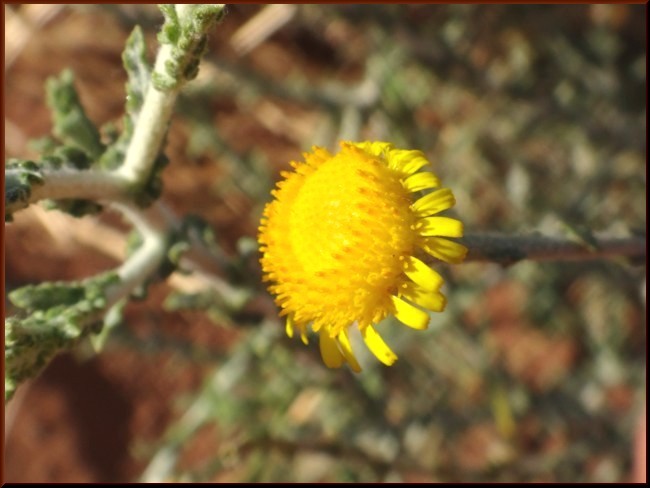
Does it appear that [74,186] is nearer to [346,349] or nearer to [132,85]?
[132,85]

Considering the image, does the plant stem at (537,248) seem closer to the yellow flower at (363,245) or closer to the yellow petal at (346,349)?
the yellow flower at (363,245)

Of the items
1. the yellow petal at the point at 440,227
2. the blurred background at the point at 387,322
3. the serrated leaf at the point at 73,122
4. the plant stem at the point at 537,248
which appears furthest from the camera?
the blurred background at the point at 387,322

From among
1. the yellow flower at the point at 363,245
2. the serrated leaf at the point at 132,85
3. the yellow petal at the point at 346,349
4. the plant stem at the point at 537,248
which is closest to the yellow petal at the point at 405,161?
the yellow flower at the point at 363,245

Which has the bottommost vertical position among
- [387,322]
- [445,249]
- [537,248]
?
[387,322]

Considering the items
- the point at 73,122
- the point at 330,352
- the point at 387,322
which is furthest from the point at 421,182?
the point at 387,322

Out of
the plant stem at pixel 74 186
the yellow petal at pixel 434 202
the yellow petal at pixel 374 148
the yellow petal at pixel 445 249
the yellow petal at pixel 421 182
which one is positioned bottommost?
the yellow petal at pixel 445 249

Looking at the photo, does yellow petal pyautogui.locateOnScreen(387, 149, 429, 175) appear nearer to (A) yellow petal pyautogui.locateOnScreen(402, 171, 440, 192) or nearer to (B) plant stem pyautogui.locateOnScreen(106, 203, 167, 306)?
(A) yellow petal pyautogui.locateOnScreen(402, 171, 440, 192)
